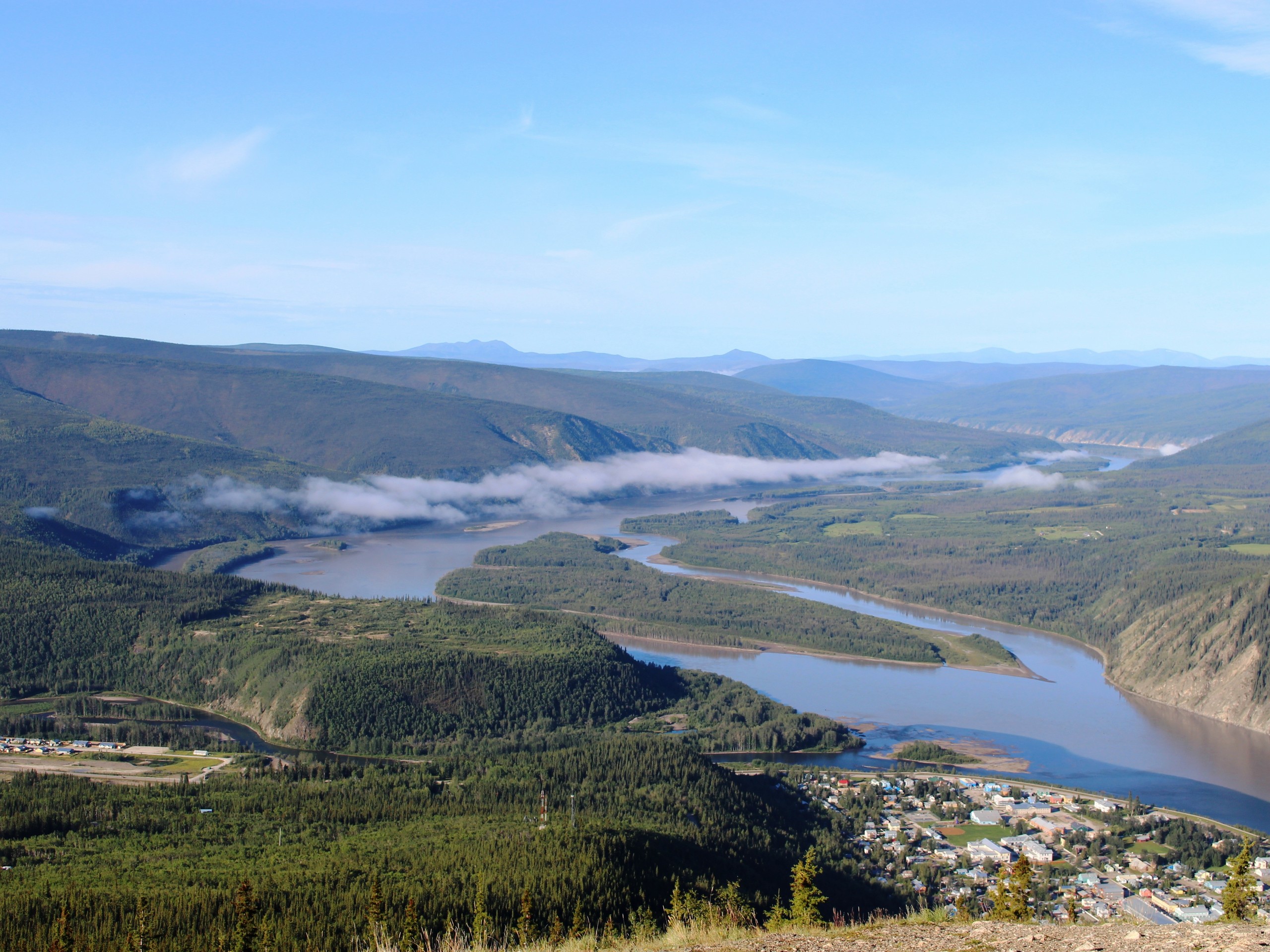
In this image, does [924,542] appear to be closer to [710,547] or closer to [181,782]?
[710,547]

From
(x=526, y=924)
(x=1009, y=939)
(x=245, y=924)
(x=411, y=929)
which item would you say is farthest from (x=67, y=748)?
(x=1009, y=939)

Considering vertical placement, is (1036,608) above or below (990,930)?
below

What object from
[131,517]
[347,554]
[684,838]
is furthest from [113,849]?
[131,517]

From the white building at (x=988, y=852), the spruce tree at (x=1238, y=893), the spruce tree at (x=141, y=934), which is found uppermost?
the spruce tree at (x=1238, y=893)

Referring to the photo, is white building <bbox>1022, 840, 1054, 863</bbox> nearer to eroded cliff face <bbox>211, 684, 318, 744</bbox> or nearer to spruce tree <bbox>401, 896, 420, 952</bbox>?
spruce tree <bbox>401, 896, 420, 952</bbox>

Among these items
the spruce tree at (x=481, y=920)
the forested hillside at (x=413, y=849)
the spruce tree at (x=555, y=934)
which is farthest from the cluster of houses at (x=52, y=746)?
the spruce tree at (x=555, y=934)

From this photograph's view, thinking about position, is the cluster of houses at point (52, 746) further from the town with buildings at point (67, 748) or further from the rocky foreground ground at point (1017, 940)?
the rocky foreground ground at point (1017, 940)
